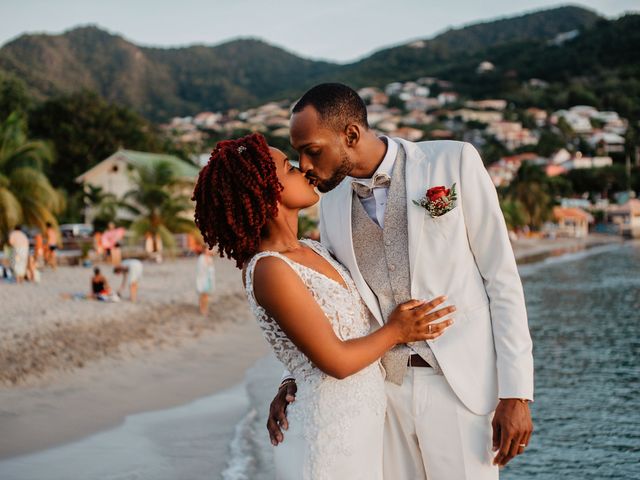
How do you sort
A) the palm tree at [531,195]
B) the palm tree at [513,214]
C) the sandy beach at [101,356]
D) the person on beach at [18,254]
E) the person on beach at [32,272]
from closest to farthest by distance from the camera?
the sandy beach at [101,356] → the person on beach at [18,254] → the person on beach at [32,272] → the palm tree at [513,214] → the palm tree at [531,195]

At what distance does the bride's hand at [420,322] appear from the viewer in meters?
2.58

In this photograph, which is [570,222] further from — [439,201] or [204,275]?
[439,201]

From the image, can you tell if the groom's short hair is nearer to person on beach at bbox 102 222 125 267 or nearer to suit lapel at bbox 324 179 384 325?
suit lapel at bbox 324 179 384 325

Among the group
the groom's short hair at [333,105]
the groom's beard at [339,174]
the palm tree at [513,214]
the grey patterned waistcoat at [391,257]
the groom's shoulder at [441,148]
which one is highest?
the groom's short hair at [333,105]

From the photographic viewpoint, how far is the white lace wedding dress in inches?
100

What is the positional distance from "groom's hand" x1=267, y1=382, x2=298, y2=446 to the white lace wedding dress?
3 cm

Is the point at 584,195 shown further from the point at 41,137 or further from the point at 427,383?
the point at 427,383

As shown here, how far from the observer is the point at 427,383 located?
104 inches

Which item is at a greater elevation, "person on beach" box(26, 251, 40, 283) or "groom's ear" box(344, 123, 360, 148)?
"groom's ear" box(344, 123, 360, 148)

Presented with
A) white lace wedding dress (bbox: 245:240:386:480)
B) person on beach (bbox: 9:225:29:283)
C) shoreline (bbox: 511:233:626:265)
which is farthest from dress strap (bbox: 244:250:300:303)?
shoreline (bbox: 511:233:626:265)

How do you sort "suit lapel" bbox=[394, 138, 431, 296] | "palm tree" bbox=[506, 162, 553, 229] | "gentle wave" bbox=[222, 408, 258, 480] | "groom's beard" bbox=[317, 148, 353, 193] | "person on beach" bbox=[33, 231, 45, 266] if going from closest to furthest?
"suit lapel" bbox=[394, 138, 431, 296] < "groom's beard" bbox=[317, 148, 353, 193] < "gentle wave" bbox=[222, 408, 258, 480] < "person on beach" bbox=[33, 231, 45, 266] < "palm tree" bbox=[506, 162, 553, 229]

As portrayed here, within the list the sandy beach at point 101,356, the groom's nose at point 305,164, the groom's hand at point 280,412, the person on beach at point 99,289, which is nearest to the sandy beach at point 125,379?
the sandy beach at point 101,356

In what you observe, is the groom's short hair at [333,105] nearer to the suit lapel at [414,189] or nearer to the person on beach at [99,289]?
the suit lapel at [414,189]

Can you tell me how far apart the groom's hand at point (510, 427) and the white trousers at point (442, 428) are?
0.08m
